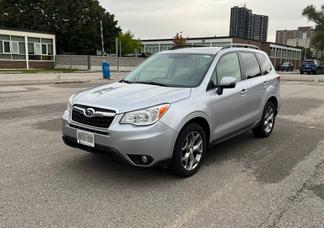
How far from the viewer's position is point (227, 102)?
5266 millimetres

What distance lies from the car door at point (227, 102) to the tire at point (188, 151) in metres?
0.35

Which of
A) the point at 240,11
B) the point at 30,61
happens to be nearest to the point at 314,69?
the point at 30,61

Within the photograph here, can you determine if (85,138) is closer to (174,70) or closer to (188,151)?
(188,151)

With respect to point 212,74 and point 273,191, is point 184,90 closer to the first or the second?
point 212,74

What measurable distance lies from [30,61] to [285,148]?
37.9 metres

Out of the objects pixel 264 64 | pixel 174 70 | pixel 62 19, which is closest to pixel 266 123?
pixel 264 64

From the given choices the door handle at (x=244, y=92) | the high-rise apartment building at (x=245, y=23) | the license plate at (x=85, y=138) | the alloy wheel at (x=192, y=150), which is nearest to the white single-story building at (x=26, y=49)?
the door handle at (x=244, y=92)

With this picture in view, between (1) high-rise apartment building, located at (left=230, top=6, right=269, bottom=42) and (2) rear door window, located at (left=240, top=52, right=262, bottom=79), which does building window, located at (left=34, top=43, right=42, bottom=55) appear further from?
(1) high-rise apartment building, located at (left=230, top=6, right=269, bottom=42)

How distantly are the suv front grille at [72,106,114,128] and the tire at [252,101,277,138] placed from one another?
3.52 meters

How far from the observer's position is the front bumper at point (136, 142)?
4047 mm

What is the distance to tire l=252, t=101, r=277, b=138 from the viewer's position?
6.72 metres

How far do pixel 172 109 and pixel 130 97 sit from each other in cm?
57

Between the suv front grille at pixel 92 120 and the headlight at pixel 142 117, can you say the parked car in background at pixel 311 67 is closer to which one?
the headlight at pixel 142 117

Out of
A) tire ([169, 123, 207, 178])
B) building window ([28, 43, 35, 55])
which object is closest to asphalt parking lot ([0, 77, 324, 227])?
tire ([169, 123, 207, 178])
